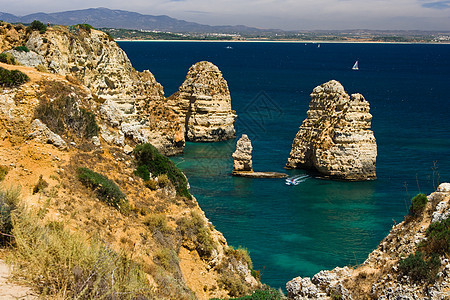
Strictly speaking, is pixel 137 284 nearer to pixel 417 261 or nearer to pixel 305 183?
pixel 417 261

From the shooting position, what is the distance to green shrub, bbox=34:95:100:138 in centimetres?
1953

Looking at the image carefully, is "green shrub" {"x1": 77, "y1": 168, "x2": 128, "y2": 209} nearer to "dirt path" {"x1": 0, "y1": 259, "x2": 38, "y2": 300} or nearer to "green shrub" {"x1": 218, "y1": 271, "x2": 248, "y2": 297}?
"green shrub" {"x1": 218, "y1": 271, "x2": 248, "y2": 297}

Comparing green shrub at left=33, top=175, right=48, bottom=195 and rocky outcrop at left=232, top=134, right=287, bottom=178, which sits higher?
green shrub at left=33, top=175, right=48, bottom=195

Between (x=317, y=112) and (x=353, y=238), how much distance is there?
18744mm

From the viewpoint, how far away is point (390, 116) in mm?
76625

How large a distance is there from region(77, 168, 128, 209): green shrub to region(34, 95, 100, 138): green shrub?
2.74m

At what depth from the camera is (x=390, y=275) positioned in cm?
1405

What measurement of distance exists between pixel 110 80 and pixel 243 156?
13.1 metres

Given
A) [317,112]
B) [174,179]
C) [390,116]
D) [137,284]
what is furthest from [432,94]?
[137,284]

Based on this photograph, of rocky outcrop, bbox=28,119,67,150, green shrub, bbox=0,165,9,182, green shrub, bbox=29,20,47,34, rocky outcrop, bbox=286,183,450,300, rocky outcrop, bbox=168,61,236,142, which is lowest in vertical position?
rocky outcrop, bbox=168,61,236,142

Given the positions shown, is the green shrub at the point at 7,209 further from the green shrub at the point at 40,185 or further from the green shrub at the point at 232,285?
the green shrub at the point at 232,285

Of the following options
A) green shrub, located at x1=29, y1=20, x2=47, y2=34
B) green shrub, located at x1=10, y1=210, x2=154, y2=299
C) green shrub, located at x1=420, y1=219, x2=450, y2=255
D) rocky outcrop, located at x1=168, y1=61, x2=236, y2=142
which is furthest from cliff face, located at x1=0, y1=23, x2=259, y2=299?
rocky outcrop, located at x1=168, y1=61, x2=236, y2=142

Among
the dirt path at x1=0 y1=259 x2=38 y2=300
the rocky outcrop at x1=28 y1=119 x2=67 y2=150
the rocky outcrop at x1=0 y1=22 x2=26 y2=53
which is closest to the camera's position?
the dirt path at x1=0 y1=259 x2=38 y2=300

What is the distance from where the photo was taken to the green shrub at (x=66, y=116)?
19531mm
